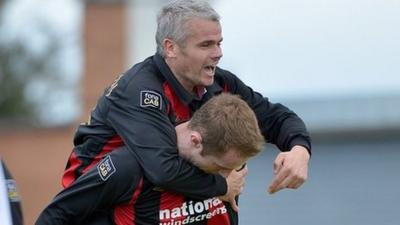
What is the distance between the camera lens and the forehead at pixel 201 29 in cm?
566

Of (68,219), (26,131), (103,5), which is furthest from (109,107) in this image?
(26,131)

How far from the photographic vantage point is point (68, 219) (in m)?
5.72

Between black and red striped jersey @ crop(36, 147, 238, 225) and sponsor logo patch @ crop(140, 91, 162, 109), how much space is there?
0.75 ft

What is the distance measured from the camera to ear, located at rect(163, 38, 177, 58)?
18.8ft

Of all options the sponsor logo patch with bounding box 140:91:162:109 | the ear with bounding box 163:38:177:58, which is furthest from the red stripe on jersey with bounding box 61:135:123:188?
the ear with bounding box 163:38:177:58

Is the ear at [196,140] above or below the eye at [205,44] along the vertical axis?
below

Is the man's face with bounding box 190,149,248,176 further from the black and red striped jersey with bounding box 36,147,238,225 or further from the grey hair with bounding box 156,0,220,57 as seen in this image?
the grey hair with bounding box 156,0,220,57

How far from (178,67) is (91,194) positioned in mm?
688

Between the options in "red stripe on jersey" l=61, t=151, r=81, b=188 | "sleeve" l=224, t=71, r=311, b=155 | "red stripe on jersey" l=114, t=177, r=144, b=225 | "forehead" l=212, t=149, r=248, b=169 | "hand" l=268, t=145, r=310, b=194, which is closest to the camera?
"forehead" l=212, t=149, r=248, b=169

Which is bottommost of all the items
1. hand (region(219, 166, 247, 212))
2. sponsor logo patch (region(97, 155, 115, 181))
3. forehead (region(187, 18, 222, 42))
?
hand (region(219, 166, 247, 212))

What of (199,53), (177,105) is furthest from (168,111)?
(199,53)

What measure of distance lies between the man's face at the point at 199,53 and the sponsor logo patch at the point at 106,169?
1.63 ft

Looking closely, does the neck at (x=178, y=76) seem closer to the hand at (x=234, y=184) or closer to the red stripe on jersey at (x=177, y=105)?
the red stripe on jersey at (x=177, y=105)

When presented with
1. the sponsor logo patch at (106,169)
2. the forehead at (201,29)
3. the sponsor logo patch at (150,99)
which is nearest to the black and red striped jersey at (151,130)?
the sponsor logo patch at (150,99)
